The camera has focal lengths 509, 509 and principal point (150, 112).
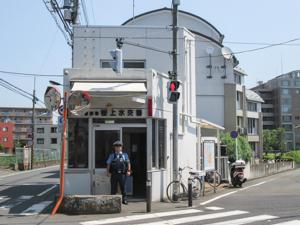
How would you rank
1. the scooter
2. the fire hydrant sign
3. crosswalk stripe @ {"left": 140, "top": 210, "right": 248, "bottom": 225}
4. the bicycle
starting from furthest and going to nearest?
the scooter
the fire hydrant sign
the bicycle
crosswalk stripe @ {"left": 140, "top": 210, "right": 248, "bottom": 225}

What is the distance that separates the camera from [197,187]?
19.1m

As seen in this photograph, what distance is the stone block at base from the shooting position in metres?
13.9

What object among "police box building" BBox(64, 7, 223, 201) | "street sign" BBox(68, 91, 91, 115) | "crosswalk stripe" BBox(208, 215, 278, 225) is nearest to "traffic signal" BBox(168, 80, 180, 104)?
"police box building" BBox(64, 7, 223, 201)

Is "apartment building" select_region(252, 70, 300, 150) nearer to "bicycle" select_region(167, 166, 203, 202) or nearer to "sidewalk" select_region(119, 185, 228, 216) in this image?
"bicycle" select_region(167, 166, 203, 202)

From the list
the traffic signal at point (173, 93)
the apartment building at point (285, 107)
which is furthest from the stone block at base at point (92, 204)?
the apartment building at point (285, 107)

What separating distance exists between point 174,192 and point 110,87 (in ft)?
13.6

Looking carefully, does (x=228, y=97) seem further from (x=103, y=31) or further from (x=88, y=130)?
(x=88, y=130)

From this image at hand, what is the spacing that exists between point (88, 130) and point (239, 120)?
50.0 m

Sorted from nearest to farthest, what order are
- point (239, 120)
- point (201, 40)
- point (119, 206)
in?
point (119, 206)
point (201, 40)
point (239, 120)

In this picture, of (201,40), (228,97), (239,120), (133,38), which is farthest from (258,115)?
(133,38)

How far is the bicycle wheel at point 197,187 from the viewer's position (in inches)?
726

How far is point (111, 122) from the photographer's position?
16.6 m

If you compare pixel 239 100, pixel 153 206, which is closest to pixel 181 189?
pixel 153 206

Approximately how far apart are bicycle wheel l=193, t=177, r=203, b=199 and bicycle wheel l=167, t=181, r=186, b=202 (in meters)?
0.49
